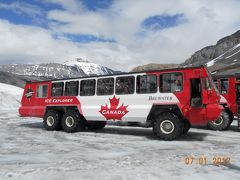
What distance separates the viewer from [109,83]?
1421 cm

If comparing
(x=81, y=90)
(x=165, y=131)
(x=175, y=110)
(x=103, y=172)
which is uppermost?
(x=81, y=90)

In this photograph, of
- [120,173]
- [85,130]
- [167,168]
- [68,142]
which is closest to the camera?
[120,173]

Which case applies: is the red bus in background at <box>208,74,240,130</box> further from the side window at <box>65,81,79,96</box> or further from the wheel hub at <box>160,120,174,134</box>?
the side window at <box>65,81,79,96</box>

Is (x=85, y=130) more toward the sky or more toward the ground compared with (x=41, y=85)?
more toward the ground

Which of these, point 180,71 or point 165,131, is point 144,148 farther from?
point 180,71

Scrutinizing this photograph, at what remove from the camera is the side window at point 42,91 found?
54.3 feet

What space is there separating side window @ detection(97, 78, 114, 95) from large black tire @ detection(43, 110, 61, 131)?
2772 millimetres

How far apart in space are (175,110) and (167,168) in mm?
4926

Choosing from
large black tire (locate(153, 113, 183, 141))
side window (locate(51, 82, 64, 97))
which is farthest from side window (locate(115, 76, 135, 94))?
side window (locate(51, 82, 64, 97))

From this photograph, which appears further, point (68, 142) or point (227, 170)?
point (68, 142)

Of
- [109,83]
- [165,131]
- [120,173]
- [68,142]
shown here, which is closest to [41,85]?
[109,83]

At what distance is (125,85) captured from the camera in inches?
538

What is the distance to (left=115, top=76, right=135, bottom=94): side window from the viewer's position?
13.5 m
